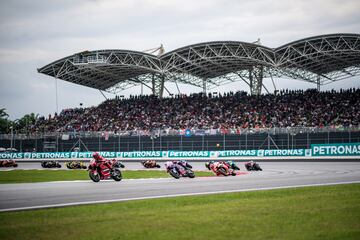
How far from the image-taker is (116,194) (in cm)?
1695

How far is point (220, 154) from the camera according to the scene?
5362 cm

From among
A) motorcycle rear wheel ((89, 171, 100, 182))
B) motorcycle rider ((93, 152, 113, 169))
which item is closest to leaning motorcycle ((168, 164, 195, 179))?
motorcycle rider ((93, 152, 113, 169))

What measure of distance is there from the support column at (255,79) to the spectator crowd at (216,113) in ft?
4.51

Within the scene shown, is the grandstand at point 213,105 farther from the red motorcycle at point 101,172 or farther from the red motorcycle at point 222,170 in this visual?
the red motorcycle at point 101,172

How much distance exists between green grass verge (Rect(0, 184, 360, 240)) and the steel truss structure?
135 feet

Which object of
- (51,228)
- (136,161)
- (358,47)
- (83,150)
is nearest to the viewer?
(51,228)

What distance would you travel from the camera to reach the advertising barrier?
45862 mm

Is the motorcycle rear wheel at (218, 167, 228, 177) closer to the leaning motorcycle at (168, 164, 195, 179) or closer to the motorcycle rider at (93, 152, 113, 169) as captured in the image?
the leaning motorcycle at (168, 164, 195, 179)

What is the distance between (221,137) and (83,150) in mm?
17963

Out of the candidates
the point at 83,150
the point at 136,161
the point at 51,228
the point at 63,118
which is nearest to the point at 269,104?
the point at 136,161

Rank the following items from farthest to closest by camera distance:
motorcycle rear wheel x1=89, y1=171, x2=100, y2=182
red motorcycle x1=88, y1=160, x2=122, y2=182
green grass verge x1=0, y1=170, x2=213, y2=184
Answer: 1. green grass verge x1=0, y1=170, x2=213, y2=184
2. red motorcycle x1=88, y1=160, x2=122, y2=182
3. motorcycle rear wheel x1=89, y1=171, x2=100, y2=182

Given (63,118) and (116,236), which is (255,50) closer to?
(63,118)

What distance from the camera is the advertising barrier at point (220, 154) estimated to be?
45862 millimetres

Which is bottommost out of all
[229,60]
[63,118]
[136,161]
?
[136,161]
